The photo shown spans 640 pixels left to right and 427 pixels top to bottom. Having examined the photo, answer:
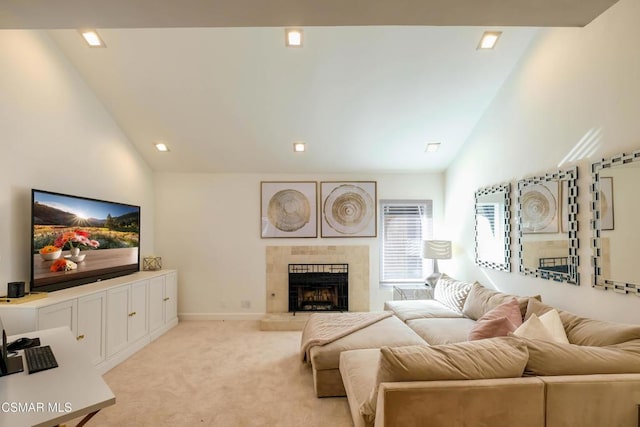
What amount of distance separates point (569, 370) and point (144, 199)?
5191mm

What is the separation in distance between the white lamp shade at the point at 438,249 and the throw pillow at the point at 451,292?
0.35m

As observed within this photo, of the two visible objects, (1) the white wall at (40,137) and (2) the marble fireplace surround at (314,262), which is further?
(2) the marble fireplace surround at (314,262)

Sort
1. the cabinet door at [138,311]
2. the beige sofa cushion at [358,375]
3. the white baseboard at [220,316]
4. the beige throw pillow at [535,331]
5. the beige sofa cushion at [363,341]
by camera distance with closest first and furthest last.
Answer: the beige sofa cushion at [358,375], the beige throw pillow at [535,331], the beige sofa cushion at [363,341], the cabinet door at [138,311], the white baseboard at [220,316]

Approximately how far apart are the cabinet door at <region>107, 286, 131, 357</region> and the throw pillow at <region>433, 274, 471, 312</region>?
12.4ft

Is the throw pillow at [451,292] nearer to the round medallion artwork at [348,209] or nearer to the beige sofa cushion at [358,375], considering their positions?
the round medallion artwork at [348,209]

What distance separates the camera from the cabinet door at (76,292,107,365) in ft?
9.45

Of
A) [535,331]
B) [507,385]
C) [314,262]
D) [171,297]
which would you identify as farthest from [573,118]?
[171,297]

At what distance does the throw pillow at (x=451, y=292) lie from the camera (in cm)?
373

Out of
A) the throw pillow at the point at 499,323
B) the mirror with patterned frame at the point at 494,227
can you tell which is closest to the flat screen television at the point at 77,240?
the throw pillow at the point at 499,323

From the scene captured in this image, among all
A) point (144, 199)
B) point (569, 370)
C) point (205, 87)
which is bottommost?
point (569, 370)

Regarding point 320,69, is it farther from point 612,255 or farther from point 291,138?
point 612,255

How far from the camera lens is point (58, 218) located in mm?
3045

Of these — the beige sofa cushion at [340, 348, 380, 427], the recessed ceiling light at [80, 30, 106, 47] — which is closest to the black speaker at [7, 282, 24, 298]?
the recessed ceiling light at [80, 30, 106, 47]

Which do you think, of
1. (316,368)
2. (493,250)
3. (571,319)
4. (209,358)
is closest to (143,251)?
(209,358)
